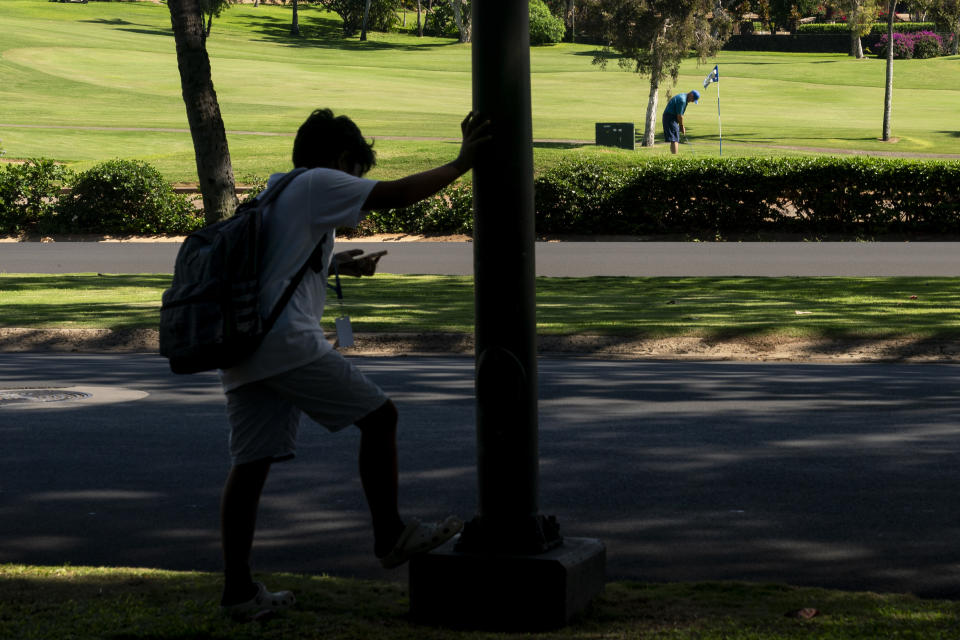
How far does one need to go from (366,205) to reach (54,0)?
122354 mm

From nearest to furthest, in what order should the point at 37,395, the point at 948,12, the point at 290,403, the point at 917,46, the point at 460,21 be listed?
the point at 290,403 → the point at 37,395 → the point at 948,12 → the point at 917,46 → the point at 460,21

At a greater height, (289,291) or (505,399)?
(289,291)

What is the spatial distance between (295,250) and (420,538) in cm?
106

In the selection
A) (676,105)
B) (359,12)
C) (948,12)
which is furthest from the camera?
(359,12)

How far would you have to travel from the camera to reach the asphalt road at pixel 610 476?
5160 millimetres

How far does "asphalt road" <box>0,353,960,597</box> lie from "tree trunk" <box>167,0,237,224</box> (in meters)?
6.18

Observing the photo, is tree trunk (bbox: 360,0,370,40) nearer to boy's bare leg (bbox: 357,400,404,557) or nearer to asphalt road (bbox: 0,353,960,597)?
asphalt road (bbox: 0,353,960,597)

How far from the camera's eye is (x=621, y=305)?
1454 cm

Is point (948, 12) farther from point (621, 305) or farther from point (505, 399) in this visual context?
point (505, 399)

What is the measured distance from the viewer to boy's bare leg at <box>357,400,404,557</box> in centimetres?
430

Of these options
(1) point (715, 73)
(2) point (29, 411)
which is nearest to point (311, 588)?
(2) point (29, 411)

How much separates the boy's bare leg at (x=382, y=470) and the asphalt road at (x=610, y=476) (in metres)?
0.61

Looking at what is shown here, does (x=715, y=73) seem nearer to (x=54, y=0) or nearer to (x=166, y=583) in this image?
(x=166, y=583)

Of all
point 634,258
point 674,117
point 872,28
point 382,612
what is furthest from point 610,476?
point 872,28
